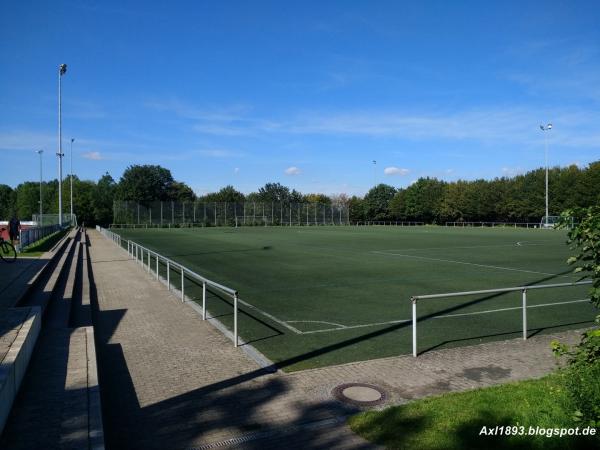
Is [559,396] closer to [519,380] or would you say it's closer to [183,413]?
[519,380]

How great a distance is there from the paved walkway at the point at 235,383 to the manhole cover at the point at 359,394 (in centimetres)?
12

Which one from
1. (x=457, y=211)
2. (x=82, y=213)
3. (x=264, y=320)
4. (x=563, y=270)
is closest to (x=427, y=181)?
(x=457, y=211)

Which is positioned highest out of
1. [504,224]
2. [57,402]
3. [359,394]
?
[504,224]

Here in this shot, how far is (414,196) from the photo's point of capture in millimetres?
108625

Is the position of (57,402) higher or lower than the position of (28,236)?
lower

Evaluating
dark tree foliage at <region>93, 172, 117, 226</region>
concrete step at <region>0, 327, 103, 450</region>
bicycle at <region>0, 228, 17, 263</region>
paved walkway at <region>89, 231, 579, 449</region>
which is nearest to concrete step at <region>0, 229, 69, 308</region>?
bicycle at <region>0, 228, 17, 263</region>

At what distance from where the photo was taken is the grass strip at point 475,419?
447 centimetres

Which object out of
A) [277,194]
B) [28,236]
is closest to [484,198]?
[277,194]

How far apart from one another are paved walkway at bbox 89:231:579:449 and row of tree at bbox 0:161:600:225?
2587 inches

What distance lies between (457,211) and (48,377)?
3844 inches

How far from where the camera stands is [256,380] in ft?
22.2

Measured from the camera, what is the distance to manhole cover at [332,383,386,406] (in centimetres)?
588

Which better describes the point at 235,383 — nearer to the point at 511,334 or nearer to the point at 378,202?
the point at 511,334

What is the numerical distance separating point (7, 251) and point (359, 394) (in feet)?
58.1
